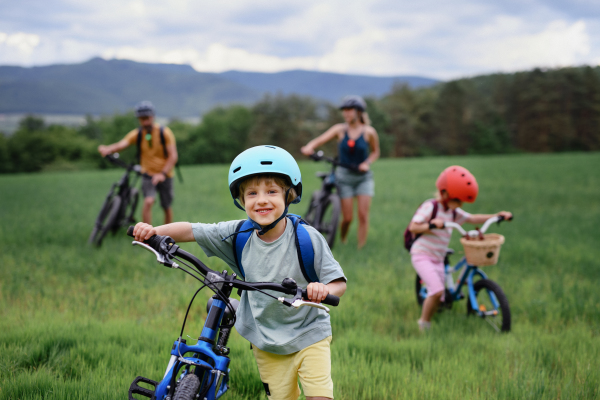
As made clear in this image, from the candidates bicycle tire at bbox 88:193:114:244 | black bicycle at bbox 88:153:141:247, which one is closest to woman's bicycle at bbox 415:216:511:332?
black bicycle at bbox 88:153:141:247

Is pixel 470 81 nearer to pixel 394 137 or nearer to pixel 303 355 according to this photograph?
pixel 394 137

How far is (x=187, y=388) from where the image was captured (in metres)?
2.20

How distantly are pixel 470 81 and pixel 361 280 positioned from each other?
308ft

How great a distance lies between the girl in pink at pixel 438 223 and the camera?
4641 millimetres

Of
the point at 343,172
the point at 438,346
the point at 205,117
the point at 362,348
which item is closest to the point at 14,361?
the point at 362,348

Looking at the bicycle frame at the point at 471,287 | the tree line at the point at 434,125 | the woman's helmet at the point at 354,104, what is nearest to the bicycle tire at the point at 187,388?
the bicycle frame at the point at 471,287

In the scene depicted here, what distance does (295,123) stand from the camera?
242ft

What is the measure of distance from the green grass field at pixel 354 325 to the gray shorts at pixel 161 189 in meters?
1.02

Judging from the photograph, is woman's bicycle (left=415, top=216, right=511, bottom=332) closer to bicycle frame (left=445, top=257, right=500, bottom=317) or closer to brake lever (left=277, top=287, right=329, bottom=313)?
bicycle frame (left=445, top=257, right=500, bottom=317)

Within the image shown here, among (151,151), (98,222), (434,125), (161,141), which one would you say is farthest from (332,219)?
(434,125)

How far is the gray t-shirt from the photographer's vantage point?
8.71 ft

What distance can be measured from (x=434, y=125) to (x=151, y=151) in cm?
7894

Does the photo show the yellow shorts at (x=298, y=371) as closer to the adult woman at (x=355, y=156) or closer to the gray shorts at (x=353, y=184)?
the adult woman at (x=355, y=156)

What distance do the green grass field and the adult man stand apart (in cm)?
108
